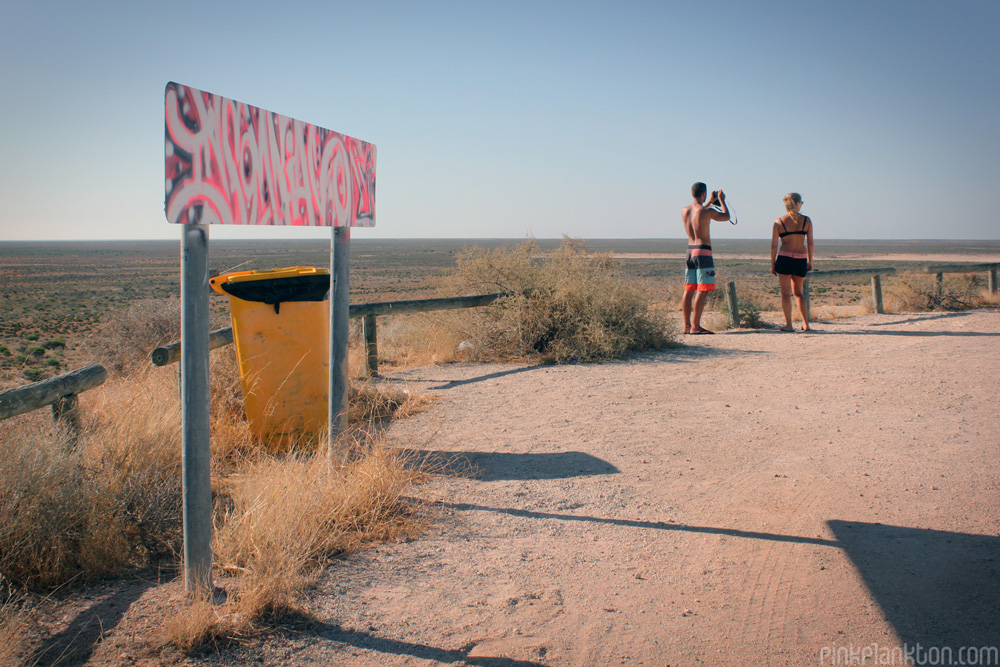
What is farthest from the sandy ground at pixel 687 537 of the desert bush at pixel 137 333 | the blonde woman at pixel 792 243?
the desert bush at pixel 137 333

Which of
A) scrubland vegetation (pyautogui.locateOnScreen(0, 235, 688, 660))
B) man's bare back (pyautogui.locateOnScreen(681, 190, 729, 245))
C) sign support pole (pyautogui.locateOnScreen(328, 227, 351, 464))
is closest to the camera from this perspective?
scrubland vegetation (pyautogui.locateOnScreen(0, 235, 688, 660))

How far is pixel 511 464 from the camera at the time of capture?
458 cm

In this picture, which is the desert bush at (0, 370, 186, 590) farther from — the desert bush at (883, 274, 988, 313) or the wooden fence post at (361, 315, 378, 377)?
the desert bush at (883, 274, 988, 313)

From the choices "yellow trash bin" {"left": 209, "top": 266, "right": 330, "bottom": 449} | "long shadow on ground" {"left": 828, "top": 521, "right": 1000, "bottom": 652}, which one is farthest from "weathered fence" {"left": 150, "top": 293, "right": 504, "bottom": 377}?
"long shadow on ground" {"left": 828, "top": 521, "right": 1000, "bottom": 652}

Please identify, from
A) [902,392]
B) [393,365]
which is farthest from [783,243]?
[393,365]

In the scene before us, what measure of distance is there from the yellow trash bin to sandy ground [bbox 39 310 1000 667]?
0.77 meters

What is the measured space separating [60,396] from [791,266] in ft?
28.9

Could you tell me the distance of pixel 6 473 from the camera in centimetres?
305

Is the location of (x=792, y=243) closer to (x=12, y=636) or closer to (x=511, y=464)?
(x=511, y=464)

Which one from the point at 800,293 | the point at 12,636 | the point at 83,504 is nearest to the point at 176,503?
the point at 83,504

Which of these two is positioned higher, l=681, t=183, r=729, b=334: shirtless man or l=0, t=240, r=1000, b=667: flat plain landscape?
l=681, t=183, r=729, b=334: shirtless man

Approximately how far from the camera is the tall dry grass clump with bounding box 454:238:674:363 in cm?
814

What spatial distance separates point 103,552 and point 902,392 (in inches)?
Result: 251

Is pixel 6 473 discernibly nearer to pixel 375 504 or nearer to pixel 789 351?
pixel 375 504
